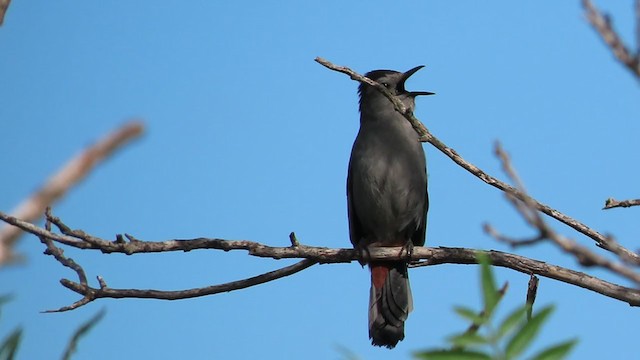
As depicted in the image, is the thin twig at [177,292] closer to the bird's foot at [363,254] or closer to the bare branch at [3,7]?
the bird's foot at [363,254]

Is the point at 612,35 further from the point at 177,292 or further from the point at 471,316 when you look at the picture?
the point at 177,292

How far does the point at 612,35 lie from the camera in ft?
4.00

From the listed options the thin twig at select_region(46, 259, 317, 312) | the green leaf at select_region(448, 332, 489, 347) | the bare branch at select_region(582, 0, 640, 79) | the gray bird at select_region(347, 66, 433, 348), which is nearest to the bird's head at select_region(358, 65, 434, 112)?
the gray bird at select_region(347, 66, 433, 348)

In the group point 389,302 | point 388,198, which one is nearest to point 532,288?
point 389,302

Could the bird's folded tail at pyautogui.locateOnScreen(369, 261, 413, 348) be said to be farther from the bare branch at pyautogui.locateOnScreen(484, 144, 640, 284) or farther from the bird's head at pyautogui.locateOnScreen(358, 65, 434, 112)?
the bare branch at pyautogui.locateOnScreen(484, 144, 640, 284)

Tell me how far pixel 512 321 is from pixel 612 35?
41 cm

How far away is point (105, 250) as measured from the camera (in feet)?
14.9

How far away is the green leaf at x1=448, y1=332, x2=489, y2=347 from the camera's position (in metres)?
1.14

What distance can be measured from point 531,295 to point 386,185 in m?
2.76

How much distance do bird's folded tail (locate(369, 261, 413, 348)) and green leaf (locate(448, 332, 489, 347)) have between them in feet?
17.3

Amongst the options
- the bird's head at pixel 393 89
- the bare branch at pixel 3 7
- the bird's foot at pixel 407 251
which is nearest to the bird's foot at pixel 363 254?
the bird's foot at pixel 407 251

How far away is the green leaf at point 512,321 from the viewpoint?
3.73ft

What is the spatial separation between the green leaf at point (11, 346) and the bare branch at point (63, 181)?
1.07ft

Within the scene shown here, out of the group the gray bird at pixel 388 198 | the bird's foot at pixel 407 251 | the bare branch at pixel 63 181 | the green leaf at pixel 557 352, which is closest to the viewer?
the green leaf at pixel 557 352
